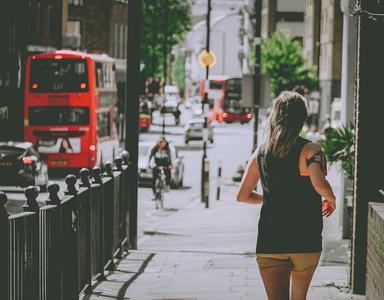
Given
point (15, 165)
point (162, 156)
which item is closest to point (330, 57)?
point (162, 156)

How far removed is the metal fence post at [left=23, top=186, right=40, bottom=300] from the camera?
7637 mm

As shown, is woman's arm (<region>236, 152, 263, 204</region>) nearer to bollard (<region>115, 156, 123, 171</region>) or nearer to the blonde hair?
the blonde hair

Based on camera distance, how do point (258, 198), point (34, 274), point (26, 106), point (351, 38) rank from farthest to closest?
point (26, 106), point (351, 38), point (34, 274), point (258, 198)

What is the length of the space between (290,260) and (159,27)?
253ft

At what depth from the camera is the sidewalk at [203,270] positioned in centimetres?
1105

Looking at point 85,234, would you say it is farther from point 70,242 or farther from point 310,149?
point 310,149

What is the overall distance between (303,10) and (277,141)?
12346 centimetres

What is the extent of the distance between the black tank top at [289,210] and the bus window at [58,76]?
105 ft

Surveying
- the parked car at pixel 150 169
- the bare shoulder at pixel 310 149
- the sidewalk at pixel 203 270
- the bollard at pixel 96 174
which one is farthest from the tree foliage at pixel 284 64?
the bare shoulder at pixel 310 149

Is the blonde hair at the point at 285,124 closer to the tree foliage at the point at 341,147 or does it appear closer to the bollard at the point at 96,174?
the bollard at the point at 96,174

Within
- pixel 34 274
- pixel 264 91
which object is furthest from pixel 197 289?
pixel 264 91

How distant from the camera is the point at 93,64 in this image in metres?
38.7

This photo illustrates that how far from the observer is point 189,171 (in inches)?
1861

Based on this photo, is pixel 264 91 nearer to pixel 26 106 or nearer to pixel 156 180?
pixel 156 180
